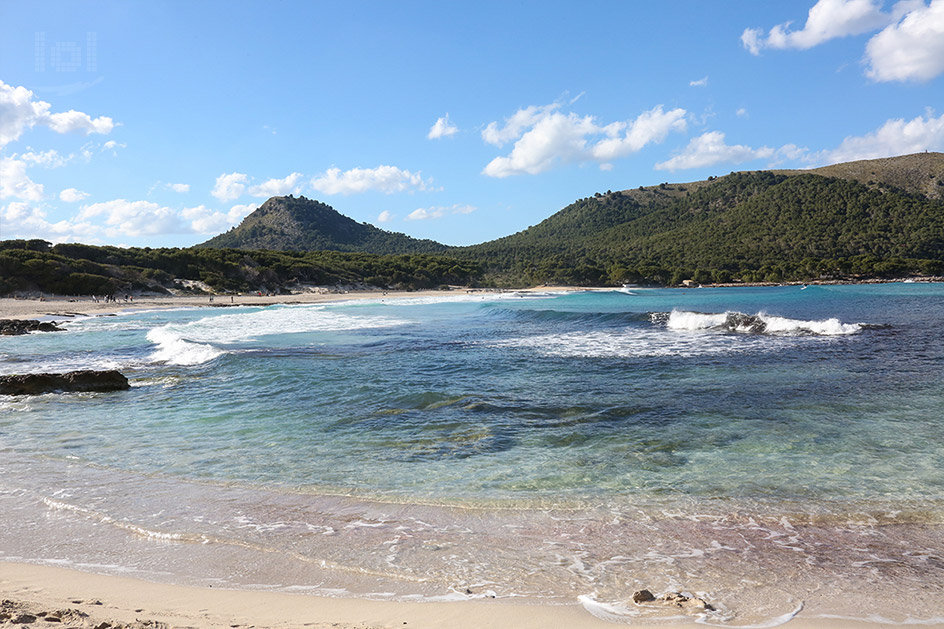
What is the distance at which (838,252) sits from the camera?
101375 millimetres

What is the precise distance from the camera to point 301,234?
17300 cm

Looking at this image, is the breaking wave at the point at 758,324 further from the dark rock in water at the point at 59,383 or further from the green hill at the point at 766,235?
the green hill at the point at 766,235

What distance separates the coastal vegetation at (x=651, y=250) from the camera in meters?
67.6

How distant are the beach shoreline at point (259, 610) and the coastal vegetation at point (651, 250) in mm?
63532

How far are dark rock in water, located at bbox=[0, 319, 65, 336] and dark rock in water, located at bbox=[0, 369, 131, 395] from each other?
18636mm

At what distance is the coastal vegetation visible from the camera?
6762 cm

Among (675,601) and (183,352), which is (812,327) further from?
(183,352)

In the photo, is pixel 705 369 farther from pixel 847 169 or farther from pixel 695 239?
pixel 847 169

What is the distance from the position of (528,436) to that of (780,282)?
100822mm

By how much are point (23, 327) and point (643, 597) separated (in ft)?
115

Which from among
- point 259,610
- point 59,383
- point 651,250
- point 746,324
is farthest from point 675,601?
point 651,250

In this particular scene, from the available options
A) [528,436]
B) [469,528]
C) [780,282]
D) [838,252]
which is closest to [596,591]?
[469,528]

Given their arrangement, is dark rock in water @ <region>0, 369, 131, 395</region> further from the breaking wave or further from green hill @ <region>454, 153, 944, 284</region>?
green hill @ <region>454, 153, 944, 284</region>

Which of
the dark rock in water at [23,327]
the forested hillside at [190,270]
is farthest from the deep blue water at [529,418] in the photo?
the forested hillside at [190,270]
